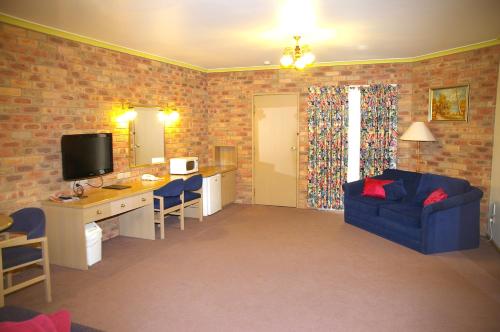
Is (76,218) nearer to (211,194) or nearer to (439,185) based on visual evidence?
(211,194)

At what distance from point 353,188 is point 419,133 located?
1.29 meters

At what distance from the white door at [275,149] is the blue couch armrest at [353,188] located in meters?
1.31

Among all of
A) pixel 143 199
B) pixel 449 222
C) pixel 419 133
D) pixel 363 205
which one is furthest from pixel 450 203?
pixel 143 199

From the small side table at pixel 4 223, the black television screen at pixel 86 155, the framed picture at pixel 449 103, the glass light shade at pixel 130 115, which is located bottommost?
the small side table at pixel 4 223

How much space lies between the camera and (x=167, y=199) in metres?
5.43

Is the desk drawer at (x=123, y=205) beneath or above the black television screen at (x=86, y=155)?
beneath

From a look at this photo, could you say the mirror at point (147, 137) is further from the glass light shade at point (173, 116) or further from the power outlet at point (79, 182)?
the power outlet at point (79, 182)

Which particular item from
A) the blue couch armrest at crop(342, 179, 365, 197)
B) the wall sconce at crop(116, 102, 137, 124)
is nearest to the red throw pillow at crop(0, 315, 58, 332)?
the wall sconce at crop(116, 102, 137, 124)

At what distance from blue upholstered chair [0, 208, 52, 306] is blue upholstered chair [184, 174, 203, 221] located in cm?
237

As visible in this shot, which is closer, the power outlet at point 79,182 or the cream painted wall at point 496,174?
the power outlet at point 79,182

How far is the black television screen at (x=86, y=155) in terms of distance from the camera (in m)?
4.42

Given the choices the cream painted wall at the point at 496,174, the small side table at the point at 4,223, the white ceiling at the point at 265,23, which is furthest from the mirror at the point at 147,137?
the cream painted wall at the point at 496,174

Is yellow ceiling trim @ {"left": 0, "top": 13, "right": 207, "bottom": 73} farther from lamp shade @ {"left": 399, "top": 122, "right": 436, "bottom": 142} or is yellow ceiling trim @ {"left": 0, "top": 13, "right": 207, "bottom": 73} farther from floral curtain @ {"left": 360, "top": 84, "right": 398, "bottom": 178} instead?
lamp shade @ {"left": 399, "top": 122, "right": 436, "bottom": 142}

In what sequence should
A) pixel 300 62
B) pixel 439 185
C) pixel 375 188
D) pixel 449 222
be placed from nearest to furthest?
pixel 300 62
pixel 449 222
pixel 439 185
pixel 375 188
